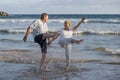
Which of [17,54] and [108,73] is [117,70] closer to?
[108,73]

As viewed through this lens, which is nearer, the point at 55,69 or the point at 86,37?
the point at 55,69

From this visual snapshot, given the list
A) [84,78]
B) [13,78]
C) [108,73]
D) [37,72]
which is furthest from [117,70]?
[13,78]

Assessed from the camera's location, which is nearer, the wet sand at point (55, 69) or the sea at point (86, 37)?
the wet sand at point (55, 69)

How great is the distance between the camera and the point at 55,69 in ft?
35.7

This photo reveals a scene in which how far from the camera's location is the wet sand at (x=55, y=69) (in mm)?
9531

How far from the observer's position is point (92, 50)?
52.2 feet

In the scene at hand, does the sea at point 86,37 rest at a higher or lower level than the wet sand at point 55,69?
lower

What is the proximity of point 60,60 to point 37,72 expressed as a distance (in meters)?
2.50

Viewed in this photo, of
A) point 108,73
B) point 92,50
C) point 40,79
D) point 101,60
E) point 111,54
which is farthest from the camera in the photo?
point 92,50

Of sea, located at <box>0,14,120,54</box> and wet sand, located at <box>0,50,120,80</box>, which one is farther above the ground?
wet sand, located at <box>0,50,120,80</box>

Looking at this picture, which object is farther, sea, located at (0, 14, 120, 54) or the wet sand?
sea, located at (0, 14, 120, 54)

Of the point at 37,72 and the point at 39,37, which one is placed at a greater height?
the point at 39,37

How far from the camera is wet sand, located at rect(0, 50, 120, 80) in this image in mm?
9531

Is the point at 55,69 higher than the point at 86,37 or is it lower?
higher
